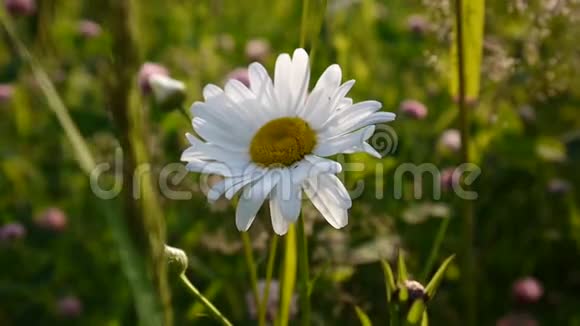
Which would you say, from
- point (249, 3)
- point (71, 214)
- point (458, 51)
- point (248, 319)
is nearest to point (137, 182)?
point (458, 51)

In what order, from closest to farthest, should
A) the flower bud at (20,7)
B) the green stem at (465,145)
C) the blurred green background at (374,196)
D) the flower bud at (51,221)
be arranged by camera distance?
the green stem at (465,145), the blurred green background at (374,196), the flower bud at (51,221), the flower bud at (20,7)

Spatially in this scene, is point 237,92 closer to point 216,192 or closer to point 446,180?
point 216,192

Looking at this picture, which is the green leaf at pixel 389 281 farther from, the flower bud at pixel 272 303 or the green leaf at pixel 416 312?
the flower bud at pixel 272 303

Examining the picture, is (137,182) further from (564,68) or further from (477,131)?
(477,131)

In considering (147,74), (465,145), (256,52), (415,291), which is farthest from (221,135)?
(256,52)

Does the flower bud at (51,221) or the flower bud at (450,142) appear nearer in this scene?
the flower bud at (450,142)

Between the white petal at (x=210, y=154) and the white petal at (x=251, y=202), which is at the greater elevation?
the white petal at (x=210, y=154)

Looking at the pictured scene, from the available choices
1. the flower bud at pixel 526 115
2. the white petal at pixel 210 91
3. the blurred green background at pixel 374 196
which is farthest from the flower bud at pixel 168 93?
the flower bud at pixel 526 115

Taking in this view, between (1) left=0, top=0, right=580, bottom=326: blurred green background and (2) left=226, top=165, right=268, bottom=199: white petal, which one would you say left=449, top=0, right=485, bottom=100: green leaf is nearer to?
(1) left=0, top=0, right=580, bottom=326: blurred green background
